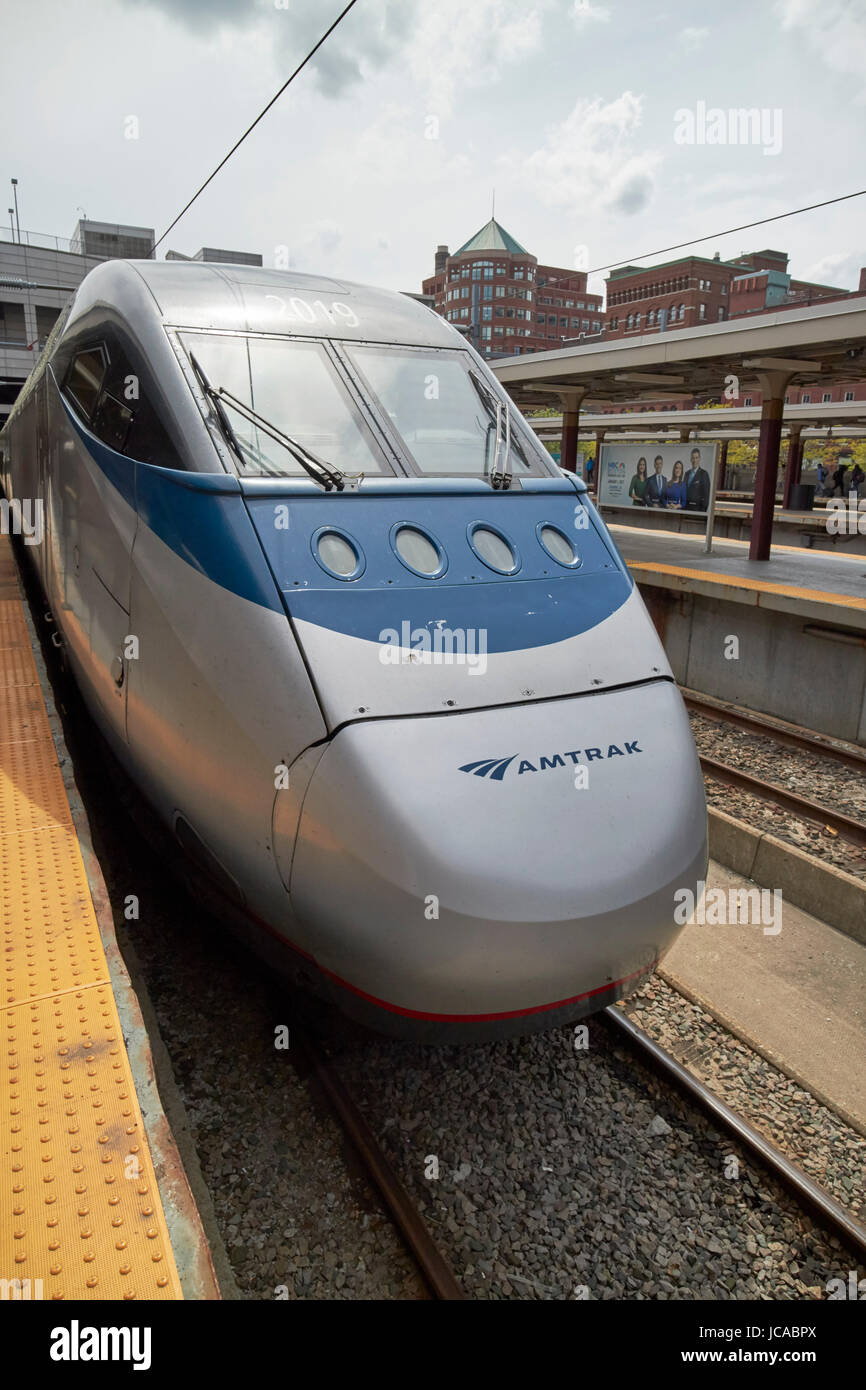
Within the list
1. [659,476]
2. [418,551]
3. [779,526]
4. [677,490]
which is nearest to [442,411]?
[418,551]

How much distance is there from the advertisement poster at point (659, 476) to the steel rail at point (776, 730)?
4.93 m

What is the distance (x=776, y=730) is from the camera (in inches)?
495

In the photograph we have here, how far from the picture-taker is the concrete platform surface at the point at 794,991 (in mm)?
5656

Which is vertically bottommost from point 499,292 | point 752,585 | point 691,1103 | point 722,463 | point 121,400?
point 691,1103

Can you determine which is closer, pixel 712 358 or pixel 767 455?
pixel 712 358

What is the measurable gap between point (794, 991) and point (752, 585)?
893 centimetres

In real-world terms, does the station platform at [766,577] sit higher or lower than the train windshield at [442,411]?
lower

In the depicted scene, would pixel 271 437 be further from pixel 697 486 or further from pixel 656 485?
pixel 656 485

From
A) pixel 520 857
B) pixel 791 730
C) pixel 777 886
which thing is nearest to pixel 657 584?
pixel 791 730

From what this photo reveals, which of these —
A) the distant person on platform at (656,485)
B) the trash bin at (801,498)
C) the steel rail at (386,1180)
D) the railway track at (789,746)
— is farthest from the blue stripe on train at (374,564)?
the trash bin at (801,498)

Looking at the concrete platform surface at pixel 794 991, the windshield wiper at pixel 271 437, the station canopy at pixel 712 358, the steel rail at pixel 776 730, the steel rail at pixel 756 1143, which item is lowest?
the concrete platform surface at pixel 794 991

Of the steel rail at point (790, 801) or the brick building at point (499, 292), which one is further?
the brick building at point (499, 292)

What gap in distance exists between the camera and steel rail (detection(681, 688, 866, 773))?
11.5 meters

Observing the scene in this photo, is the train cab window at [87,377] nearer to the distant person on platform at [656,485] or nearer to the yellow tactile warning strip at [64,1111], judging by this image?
the yellow tactile warning strip at [64,1111]
